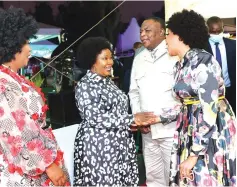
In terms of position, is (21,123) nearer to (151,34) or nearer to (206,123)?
(206,123)

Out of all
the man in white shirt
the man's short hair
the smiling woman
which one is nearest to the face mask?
the man's short hair

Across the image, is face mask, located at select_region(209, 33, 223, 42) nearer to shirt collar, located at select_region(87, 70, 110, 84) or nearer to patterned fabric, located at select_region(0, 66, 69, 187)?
shirt collar, located at select_region(87, 70, 110, 84)

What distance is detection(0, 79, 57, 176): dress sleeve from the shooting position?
1.77 m

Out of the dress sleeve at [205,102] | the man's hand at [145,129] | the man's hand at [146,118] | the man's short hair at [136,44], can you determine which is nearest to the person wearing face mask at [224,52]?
the man's short hair at [136,44]

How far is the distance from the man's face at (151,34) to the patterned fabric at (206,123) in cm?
78

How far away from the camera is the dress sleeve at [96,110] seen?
2.45 m

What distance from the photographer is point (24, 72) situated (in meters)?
3.90

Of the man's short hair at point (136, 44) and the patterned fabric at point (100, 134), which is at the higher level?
the man's short hair at point (136, 44)

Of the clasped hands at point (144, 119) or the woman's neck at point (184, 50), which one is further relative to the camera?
the clasped hands at point (144, 119)

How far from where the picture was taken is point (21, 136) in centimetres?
179

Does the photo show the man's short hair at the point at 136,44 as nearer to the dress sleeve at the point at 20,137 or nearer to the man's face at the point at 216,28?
the man's face at the point at 216,28

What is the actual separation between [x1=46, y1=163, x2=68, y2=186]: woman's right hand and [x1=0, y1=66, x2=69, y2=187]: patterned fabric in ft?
0.08

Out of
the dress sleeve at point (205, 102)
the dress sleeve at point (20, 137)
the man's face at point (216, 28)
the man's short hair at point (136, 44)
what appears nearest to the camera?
the dress sleeve at point (20, 137)

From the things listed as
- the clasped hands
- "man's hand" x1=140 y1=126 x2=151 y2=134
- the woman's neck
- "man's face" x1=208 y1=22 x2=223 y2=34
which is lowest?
"man's hand" x1=140 y1=126 x2=151 y2=134
